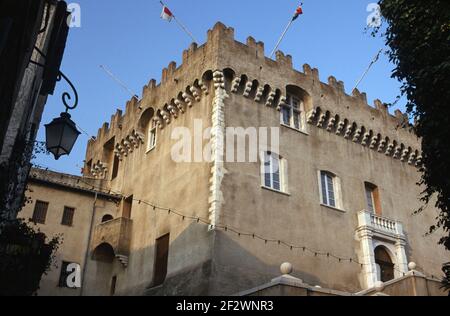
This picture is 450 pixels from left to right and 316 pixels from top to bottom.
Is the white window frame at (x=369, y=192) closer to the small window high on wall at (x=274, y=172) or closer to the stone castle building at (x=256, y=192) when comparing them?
the stone castle building at (x=256, y=192)

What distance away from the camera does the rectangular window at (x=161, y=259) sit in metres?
21.6

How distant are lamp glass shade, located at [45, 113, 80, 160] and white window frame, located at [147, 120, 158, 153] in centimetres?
1703

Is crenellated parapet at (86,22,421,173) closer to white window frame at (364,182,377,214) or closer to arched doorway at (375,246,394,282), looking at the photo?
white window frame at (364,182,377,214)

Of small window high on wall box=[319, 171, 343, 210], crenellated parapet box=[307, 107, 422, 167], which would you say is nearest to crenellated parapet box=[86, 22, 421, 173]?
crenellated parapet box=[307, 107, 422, 167]

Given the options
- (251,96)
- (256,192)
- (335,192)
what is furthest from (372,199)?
(251,96)

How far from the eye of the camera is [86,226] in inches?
1058

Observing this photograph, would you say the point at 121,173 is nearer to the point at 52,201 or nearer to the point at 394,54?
the point at 52,201

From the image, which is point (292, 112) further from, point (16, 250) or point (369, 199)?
point (16, 250)

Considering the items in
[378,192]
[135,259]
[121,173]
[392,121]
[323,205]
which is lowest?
[135,259]

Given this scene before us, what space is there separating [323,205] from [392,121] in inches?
361

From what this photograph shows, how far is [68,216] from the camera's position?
26.7 m

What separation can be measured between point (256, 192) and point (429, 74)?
33.7 feet

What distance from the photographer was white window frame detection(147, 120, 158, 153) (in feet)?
87.1
